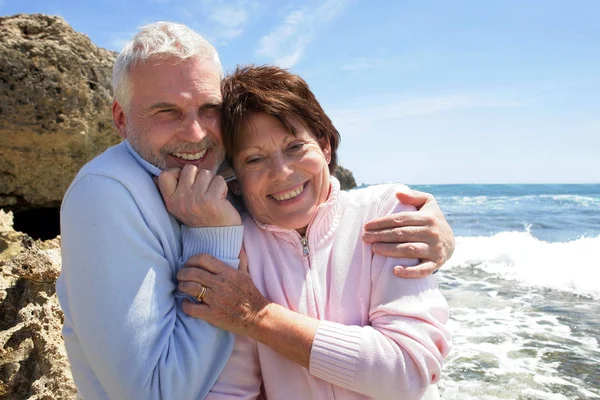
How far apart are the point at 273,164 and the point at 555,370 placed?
4.37 metres

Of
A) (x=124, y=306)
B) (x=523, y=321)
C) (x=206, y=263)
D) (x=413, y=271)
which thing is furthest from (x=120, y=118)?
(x=523, y=321)

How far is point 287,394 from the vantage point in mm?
2049

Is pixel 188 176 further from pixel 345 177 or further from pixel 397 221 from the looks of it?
pixel 345 177

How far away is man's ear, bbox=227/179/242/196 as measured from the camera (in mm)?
2471

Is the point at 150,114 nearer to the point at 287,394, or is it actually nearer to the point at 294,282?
Answer: the point at 294,282

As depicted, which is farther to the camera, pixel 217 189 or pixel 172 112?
pixel 172 112

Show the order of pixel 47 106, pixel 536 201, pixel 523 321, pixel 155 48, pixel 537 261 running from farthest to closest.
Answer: pixel 536 201
pixel 537 261
pixel 523 321
pixel 47 106
pixel 155 48

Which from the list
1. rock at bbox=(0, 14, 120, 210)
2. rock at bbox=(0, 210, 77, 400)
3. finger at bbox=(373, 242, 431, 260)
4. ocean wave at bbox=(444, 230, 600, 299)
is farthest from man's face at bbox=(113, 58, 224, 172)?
ocean wave at bbox=(444, 230, 600, 299)

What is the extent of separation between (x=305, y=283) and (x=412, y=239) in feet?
1.72

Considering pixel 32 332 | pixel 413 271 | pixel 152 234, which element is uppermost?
pixel 152 234

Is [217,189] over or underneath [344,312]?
over

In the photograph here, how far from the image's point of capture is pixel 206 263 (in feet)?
6.42

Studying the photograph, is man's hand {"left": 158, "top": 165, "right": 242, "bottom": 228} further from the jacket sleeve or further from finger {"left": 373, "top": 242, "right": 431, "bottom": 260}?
finger {"left": 373, "top": 242, "right": 431, "bottom": 260}

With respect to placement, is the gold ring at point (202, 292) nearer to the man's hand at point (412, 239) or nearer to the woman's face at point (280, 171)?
the woman's face at point (280, 171)
